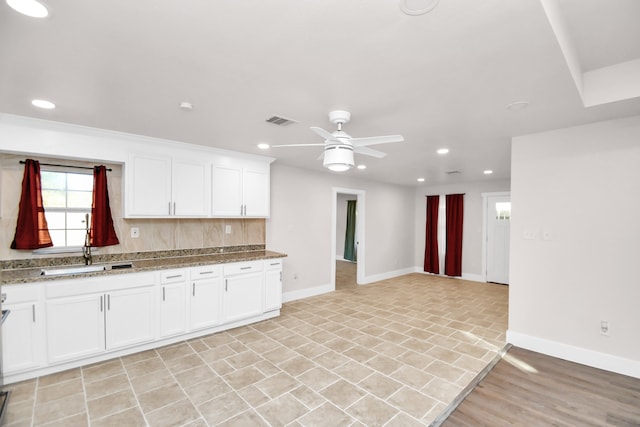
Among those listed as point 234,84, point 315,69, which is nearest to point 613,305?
point 315,69

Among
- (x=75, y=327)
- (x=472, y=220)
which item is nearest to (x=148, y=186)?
(x=75, y=327)

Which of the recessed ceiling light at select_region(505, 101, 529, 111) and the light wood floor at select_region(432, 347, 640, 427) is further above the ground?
the recessed ceiling light at select_region(505, 101, 529, 111)

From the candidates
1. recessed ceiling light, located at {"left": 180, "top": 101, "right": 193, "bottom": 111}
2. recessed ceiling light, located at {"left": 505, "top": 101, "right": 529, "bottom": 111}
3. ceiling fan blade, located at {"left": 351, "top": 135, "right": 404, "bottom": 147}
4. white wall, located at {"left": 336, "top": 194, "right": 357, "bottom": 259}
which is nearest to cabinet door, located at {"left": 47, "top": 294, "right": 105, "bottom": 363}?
recessed ceiling light, located at {"left": 180, "top": 101, "right": 193, "bottom": 111}

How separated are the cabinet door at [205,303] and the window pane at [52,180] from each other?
1.87 m

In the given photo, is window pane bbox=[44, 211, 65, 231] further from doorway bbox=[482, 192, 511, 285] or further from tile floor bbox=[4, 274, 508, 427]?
doorway bbox=[482, 192, 511, 285]

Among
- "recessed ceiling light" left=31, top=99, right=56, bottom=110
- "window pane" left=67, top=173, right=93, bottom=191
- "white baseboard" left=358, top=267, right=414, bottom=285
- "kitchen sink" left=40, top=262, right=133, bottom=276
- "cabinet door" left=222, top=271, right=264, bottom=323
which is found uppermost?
"recessed ceiling light" left=31, top=99, right=56, bottom=110

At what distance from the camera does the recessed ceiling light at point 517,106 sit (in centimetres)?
245

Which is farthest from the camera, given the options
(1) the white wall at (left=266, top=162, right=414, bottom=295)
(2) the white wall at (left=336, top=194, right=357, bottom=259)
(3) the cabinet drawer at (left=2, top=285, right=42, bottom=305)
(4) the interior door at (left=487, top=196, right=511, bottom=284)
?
(2) the white wall at (left=336, top=194, right=357, bottom=259)

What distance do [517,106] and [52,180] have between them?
15.9 ft

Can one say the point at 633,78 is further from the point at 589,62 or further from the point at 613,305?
the point at 613,305

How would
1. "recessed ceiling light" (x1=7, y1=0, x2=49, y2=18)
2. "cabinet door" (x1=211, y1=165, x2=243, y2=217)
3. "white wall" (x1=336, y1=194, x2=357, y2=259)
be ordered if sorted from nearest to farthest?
"recessed ceiling light" (x1=7, y1=0, x2=49, y2=18) → "cabinet door" (x1=211, y1=165, x2=243, y2=217) → "white wall" (x1=336, y1=194, x2=357, y2=259)

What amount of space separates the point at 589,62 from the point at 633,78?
0.37m

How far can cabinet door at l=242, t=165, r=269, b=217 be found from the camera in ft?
14.6

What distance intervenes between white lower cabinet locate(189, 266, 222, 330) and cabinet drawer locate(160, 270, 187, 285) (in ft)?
0.30
